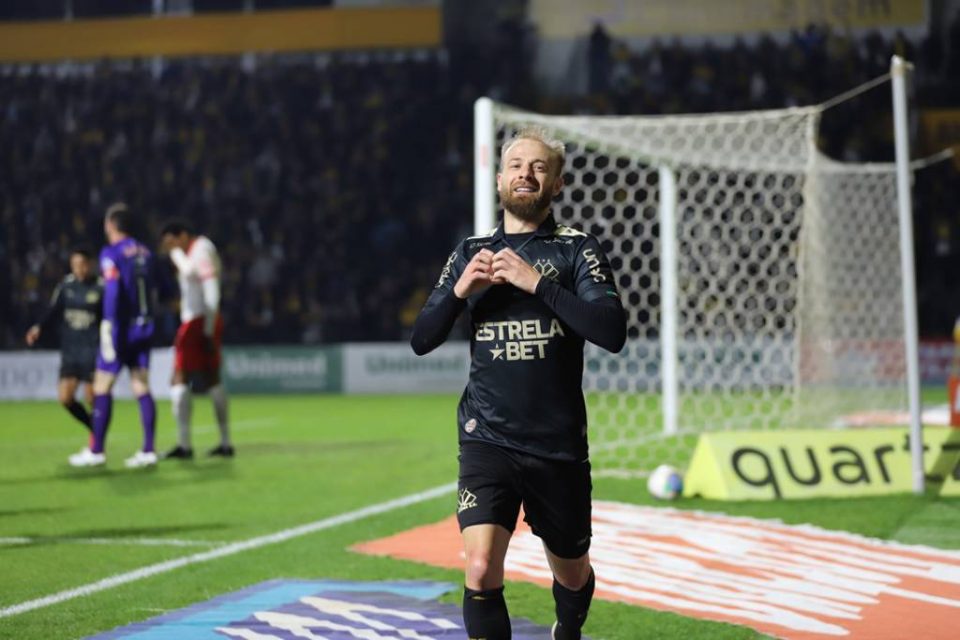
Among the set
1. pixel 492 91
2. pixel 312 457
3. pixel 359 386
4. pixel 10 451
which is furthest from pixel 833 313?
pixel 492 91

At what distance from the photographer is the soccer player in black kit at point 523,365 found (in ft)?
12.8

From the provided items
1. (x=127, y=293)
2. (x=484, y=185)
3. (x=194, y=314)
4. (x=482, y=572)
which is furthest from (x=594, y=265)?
(x=194, y=314)

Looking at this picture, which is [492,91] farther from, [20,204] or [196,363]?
[196,363]

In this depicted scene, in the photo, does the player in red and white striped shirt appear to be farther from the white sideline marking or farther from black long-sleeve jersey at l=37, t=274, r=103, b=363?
the white sideline marking

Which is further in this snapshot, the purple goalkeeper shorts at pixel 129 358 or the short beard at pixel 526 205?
the purple goalkeeper shorts at pixel 129 358

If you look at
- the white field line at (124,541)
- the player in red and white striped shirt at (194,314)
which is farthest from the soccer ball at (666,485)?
the player in red and white striped shirt at (194,314)

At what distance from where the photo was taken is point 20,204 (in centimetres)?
3194

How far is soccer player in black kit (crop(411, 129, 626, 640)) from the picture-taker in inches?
154

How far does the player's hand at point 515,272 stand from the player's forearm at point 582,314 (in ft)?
0.09

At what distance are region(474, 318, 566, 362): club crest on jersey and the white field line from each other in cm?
398

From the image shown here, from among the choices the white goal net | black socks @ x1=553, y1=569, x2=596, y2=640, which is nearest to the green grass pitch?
black socks @ x1=553, y1=569, x2=596, y2=640

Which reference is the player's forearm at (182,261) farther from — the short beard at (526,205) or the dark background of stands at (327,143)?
the dark background of stands at (327,143)

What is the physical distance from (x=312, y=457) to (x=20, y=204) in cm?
2150

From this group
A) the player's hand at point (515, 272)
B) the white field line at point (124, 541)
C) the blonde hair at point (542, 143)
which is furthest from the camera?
the white field line at point (124, 541)
